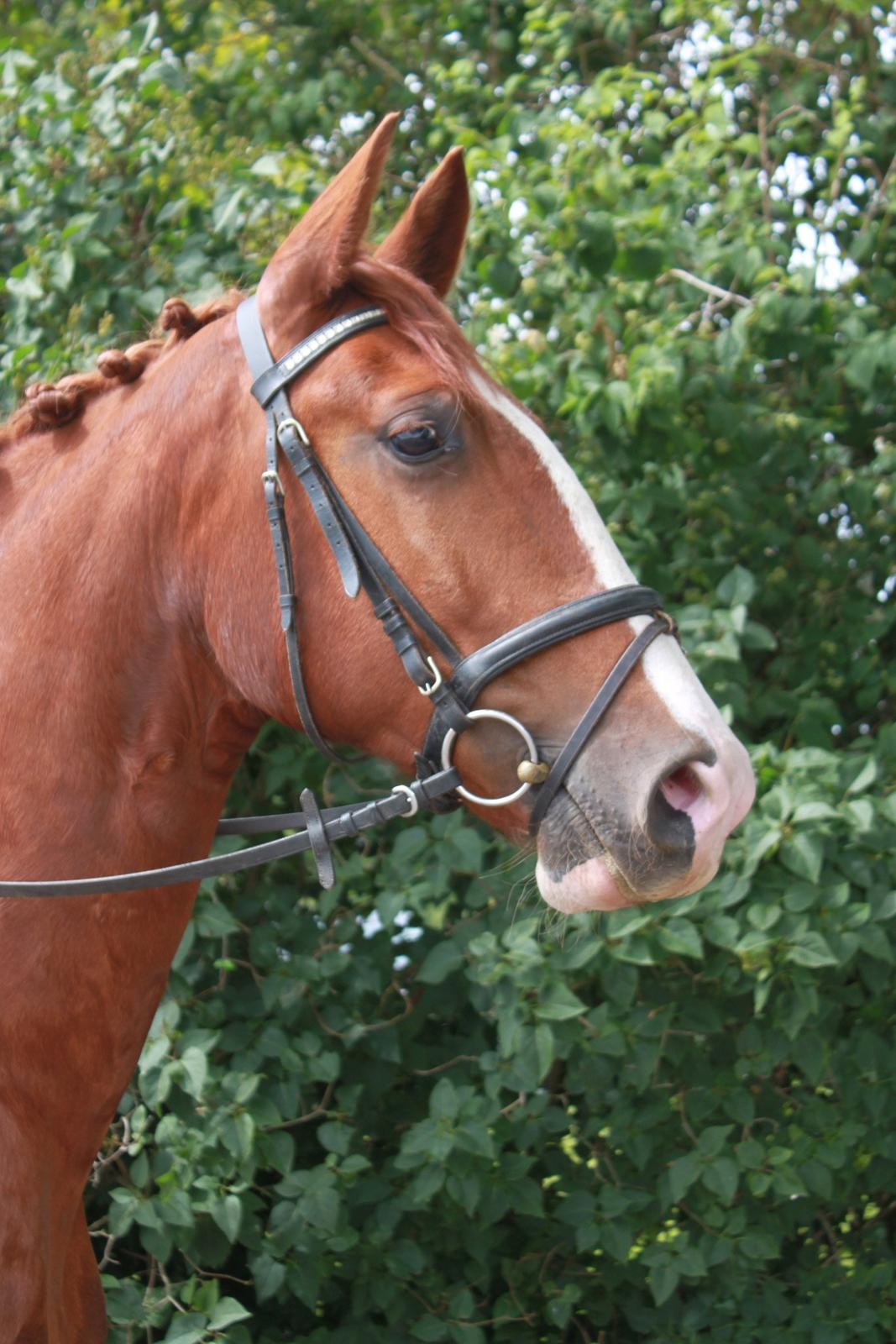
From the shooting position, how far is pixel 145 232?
3.55 metres

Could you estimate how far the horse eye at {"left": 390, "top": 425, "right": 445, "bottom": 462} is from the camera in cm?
182

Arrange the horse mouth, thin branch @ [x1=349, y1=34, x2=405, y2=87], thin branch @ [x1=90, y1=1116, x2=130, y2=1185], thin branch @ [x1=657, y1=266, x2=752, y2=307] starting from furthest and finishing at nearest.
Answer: thin branch @ [x1=349, y1=34, x2=405, y2=87] → thin branch @ [x1=657, y1=266, x2=752, y2=307] → thin branch @ [x1=90, y1=1116, x2=130, y2=1185] → the horse mouth

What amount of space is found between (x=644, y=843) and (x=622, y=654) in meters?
0.25

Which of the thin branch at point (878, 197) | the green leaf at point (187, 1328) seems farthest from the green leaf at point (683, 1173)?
the thin branch at point (878, 197)

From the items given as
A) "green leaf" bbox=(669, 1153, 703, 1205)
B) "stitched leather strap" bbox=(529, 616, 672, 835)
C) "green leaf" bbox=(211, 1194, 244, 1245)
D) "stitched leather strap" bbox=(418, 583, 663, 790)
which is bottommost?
"green leaf" bbox=(669, 1153, 703, 1205)

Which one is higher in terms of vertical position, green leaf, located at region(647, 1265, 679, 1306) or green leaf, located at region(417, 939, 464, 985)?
green leaf, located at region(417, 939, 464, 985)

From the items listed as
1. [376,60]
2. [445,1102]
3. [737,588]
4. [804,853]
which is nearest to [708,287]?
[737,588]

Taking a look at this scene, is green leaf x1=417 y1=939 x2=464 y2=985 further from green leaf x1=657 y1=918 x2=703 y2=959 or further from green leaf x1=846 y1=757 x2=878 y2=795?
green leaf x1=846 y1=757 x2=878 y2=795

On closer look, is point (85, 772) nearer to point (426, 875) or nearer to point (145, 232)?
point (426, 875)

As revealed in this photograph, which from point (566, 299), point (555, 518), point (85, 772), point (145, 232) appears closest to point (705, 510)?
point (566, 299)

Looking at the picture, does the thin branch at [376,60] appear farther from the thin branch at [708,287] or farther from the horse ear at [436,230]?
the horse ear at [436,230]

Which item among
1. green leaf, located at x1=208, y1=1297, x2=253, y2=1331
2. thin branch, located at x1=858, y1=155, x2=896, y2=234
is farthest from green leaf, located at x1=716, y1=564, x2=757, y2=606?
green leaf, located at x1=208, y1=1297, x2=253, y2=1331

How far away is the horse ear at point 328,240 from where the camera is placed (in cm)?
185

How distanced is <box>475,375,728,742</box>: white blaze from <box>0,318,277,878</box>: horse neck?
389 mm
